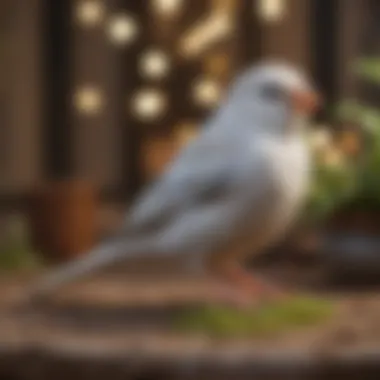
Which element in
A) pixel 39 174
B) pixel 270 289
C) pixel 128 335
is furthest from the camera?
pixel 39 174

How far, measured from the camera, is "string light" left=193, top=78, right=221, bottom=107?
0.99 meters

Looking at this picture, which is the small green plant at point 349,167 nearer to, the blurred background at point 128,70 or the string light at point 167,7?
the blurred background at point 128,70

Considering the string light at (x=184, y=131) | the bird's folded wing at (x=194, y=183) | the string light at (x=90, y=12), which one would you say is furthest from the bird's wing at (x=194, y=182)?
the string light at (x=90, y=12)

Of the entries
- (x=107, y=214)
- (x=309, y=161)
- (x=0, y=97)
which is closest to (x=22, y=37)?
(x=0, y=97)

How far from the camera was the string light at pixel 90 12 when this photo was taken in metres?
1.04

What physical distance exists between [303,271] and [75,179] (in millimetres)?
223

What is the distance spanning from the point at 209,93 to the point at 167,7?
0.31 feet

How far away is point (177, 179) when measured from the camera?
88 cm

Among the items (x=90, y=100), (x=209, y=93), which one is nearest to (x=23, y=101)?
(x=90, y=100)

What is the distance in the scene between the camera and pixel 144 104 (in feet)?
3.41

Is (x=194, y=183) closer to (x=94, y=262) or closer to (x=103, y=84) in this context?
(x=94, y=262)

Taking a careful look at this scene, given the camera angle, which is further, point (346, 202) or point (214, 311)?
point (346, 202)

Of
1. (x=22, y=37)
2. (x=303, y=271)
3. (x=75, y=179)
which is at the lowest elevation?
(x=303, y=271)

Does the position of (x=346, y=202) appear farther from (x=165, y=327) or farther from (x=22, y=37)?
(x=22, y=37)
